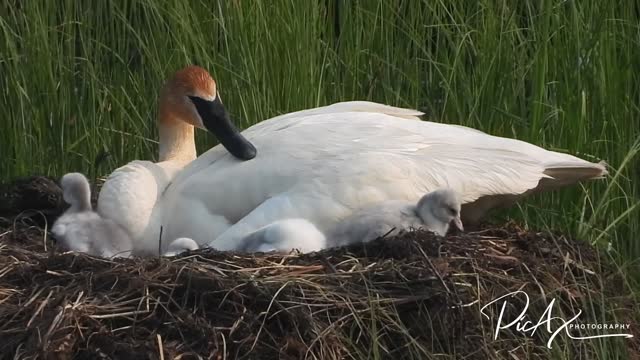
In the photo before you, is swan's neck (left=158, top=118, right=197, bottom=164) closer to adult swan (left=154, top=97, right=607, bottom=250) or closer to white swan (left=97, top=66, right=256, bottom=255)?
white swan (left=97, top=66, right=256, bottom=255)

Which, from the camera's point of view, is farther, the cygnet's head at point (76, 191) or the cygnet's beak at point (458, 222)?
the cygnet's head at point (76, 191)

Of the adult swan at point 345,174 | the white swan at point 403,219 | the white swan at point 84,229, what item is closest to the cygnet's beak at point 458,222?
the white swan at point 403,219

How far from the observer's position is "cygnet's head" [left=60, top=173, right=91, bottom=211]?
6.20 m

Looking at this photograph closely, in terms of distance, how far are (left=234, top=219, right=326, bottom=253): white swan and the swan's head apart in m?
0.91

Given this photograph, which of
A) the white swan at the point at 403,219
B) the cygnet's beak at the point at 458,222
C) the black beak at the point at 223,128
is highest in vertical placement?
the black beak at the point at 223,128

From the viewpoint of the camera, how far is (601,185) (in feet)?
22.6

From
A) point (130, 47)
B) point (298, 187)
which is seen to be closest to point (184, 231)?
Result: point (298, 187)

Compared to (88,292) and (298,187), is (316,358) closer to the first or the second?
(88,292)

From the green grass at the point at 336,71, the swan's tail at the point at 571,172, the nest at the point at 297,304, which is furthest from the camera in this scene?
the green grass at the point at 336,71

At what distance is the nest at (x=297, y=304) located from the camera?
4934 millimetres

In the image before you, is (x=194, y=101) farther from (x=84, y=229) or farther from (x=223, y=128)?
(x=84, y=229)

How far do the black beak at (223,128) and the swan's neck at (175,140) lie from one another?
20 centimetres

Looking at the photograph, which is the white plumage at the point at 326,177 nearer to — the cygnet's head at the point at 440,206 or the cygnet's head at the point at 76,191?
the cygnet's head at the point at 76,191

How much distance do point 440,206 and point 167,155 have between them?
1.67 meters
